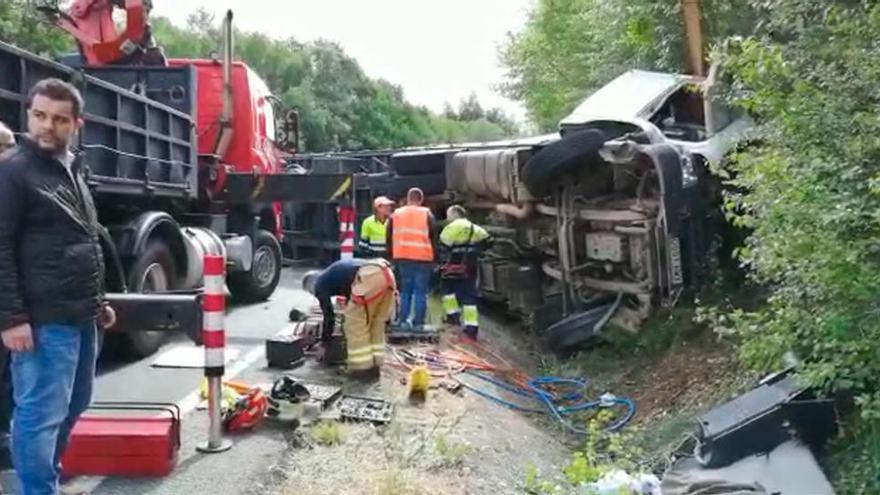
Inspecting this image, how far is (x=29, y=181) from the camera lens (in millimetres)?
3227

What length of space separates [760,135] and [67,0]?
23.1ft

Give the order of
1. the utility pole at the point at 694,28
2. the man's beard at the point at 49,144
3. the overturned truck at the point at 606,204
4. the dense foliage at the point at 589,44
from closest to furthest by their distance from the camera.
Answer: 1. the man's beard at the point at 49,144
2. the overturned truck at the point at 606,204
3. the utility pole at the point at 694,28
4. the dense foliage at the point at 589,44

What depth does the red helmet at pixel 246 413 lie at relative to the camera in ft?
15.7

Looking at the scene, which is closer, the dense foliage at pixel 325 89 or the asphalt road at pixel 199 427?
the asphalt road at pixel 199 427

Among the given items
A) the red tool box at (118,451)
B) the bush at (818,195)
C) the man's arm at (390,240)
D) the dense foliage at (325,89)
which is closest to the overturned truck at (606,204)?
the bush at (818,195)

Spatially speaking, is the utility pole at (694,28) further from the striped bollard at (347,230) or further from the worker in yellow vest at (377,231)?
the striped bollard at (347,230)

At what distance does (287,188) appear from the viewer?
363 inches

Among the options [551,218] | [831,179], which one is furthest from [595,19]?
[831,179]

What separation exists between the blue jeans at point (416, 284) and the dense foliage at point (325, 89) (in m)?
23.8

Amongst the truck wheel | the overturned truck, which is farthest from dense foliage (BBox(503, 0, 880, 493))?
the truck wheel

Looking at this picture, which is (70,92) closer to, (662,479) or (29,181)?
(29,181)

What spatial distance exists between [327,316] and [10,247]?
11.8ft

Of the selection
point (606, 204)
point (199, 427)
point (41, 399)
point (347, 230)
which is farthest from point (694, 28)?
point (41, 399)

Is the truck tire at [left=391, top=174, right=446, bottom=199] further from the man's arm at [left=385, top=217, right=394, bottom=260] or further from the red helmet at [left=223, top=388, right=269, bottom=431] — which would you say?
the red helmet at [left=223, top=388, right=269, bottom=431]
